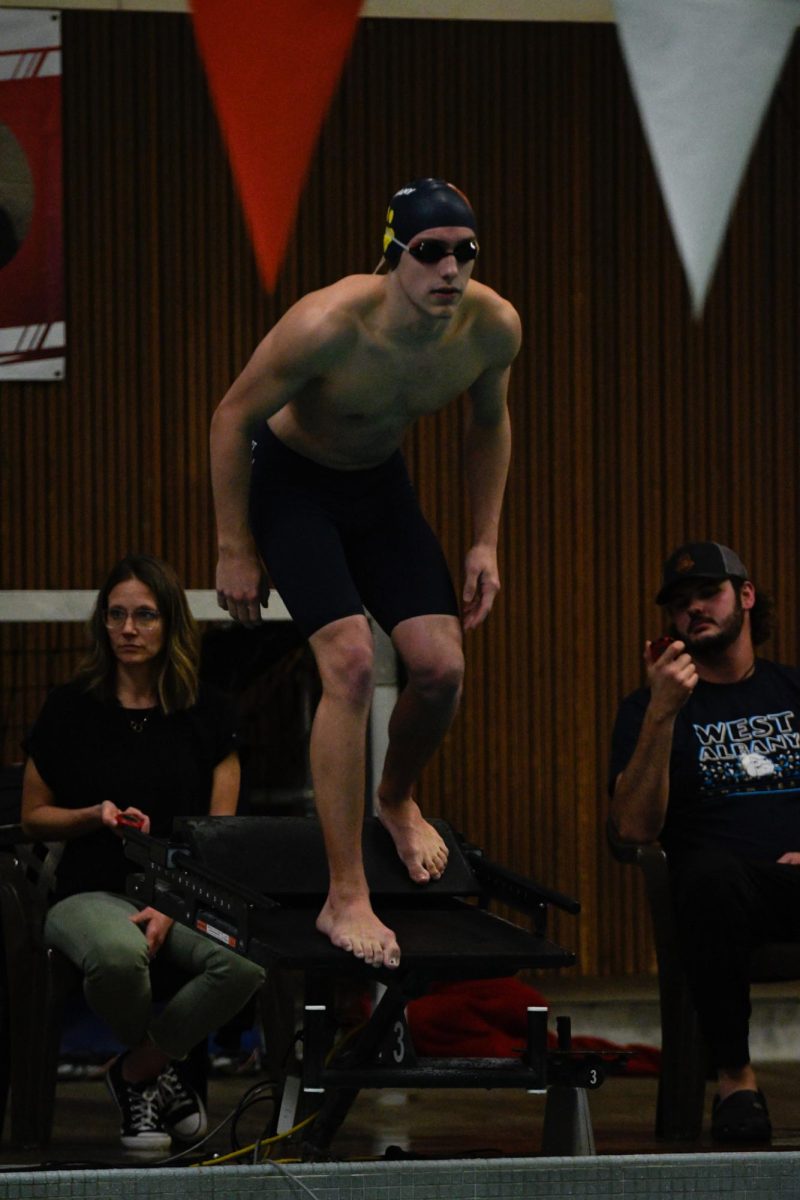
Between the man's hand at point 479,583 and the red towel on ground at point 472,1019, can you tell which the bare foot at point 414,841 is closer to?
the man's hand at point 479,583

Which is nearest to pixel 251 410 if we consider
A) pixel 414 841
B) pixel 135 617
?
pixel 414 841

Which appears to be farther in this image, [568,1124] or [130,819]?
[130,819]

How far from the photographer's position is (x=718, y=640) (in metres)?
4.41

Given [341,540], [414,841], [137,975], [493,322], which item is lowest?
[137,975]

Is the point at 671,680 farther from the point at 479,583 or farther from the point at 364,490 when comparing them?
the point at 364,490

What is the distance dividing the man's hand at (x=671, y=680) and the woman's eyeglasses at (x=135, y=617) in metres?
1.08

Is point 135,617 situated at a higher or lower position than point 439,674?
higher

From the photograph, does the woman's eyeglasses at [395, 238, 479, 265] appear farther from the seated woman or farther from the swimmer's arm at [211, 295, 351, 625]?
the seated woman

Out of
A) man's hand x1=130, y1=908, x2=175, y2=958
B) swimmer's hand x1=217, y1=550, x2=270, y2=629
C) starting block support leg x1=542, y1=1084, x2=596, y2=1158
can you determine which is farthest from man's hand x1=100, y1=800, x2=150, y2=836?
starting block support leg x1=542, y1=1084, x2=596, y2=1158

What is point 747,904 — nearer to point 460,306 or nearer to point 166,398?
point 460,306

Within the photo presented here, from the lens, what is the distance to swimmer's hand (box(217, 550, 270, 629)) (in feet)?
11.2

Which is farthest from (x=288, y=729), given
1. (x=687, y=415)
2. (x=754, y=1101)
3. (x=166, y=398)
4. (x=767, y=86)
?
(x=767, y=86)

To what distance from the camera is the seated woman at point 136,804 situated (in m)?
3.90

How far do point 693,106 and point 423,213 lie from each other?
643mm
